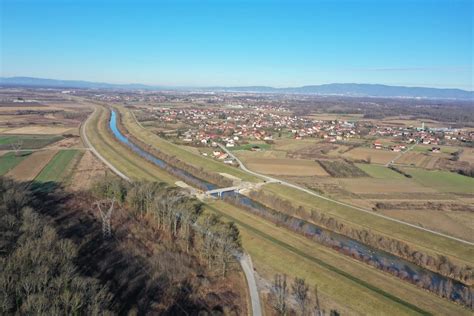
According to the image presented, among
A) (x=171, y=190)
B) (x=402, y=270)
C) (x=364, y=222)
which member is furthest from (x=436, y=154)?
(x=171, y=190)

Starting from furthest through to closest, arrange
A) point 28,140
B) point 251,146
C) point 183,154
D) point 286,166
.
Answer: point 251,146 < point 28,140 < point 183,154 < point 286,166

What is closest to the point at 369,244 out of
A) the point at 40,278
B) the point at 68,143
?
the point at 40,278

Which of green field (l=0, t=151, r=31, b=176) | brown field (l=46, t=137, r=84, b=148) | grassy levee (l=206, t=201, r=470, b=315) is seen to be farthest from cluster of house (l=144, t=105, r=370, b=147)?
grassy levee (l=206, t=201, r=470, b=315)

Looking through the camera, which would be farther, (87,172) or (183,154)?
(183,154)

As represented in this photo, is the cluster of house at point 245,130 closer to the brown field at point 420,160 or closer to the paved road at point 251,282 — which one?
the brown field at point 420,160

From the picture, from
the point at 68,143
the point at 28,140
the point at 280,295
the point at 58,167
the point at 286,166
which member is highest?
the point at 28,140

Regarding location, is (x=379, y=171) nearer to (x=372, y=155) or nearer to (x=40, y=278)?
(x=372, y=155)
